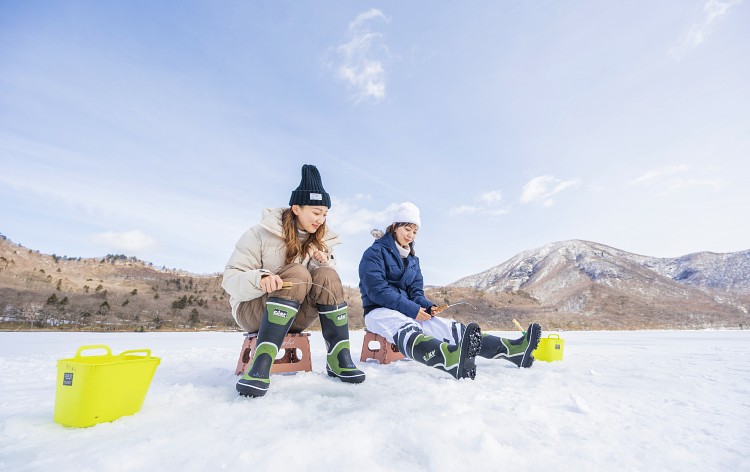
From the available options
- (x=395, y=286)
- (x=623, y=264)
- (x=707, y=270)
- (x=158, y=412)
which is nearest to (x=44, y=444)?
(x=158, y=412)

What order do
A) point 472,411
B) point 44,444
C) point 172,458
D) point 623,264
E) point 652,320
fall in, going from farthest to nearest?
1. point 623,264
2. point 652,320
3. point 472,411
4. point 44,444
5. point 172,458

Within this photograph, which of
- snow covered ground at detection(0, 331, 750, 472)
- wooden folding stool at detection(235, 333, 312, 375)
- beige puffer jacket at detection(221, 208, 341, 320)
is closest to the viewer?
snow covered ground at detection(0, 331, 750, 472)

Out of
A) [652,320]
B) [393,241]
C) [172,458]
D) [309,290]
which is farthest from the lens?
[652,320]

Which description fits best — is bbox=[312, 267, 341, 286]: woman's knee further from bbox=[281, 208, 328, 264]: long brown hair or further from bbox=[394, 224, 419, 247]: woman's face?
bbox=[394, 224, 419, 247]: woman's face

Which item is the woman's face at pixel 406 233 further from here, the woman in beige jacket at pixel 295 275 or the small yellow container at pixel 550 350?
the small yellow container at pixel 550 350

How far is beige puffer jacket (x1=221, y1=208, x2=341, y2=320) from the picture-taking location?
100 inches

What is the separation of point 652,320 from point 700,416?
1338 inches

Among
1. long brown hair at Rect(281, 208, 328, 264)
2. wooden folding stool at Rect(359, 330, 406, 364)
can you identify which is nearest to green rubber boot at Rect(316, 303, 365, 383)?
long brown hair at Rect(281, 208, 328, 264)

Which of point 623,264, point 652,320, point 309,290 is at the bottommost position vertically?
point 652,320

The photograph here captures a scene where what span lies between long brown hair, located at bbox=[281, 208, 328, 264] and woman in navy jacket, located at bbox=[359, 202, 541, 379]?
84 centimetres

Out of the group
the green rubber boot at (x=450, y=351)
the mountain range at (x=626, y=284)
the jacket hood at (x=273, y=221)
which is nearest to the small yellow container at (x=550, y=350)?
the green rubber boot at (x=450, y=351)

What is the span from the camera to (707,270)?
49281mm

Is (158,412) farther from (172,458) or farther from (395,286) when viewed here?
(395,286)

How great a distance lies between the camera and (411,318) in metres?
3.42
